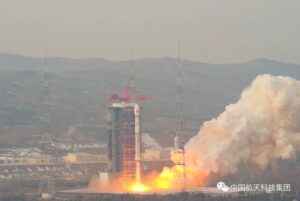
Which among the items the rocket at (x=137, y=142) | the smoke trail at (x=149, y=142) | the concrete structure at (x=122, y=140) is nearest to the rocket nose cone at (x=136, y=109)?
the rocket at (x=137, y=142)

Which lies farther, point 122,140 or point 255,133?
point 122,140

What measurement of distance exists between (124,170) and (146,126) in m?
77.4

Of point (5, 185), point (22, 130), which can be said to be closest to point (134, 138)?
point (5, 185)

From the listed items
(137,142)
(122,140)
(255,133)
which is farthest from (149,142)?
(255,133)

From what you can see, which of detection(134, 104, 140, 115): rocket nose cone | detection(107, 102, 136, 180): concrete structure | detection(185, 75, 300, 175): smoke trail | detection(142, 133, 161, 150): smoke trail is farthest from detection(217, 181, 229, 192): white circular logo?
detection(142, 133, 161, 150): smoke trail

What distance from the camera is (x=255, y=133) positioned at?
10288cm

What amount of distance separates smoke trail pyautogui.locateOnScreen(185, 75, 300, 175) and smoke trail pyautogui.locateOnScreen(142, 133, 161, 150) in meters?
40.0

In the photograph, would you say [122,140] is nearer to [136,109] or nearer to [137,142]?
[137,142]

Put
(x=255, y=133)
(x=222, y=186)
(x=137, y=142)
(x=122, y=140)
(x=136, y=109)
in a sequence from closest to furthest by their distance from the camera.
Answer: (x=222, y=186) → (x=255, y=133) → (x=137, y=142) → (x=136, y=109) → (x=122, y=140)

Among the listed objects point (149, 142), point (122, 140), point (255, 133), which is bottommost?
point (255, 133)

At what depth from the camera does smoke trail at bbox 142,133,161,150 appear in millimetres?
148925

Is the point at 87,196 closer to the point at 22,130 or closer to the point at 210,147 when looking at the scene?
the point at 210,147

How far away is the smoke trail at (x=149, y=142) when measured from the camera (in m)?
149

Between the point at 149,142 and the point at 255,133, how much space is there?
173ft
